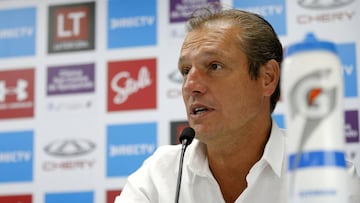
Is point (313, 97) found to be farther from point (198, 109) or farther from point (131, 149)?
point (131, 149)

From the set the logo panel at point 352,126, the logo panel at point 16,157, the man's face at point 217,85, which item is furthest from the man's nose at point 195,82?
the logo panel at point 16,157

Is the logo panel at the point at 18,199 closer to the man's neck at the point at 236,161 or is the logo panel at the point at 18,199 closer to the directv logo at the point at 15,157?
the directv logo at the point at 15,157

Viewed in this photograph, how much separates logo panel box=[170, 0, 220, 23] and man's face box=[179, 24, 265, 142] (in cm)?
126

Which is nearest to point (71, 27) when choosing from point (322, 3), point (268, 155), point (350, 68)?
point (322, 3)

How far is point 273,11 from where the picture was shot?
2.81 metres

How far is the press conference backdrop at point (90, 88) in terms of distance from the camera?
113 inches

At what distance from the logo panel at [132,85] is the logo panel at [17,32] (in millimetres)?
507

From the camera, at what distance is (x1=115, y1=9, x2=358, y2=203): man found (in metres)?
1.56

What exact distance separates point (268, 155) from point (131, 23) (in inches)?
64.1

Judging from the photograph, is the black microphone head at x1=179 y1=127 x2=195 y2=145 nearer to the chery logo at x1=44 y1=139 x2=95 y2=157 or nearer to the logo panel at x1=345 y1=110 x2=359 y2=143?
the logo panel at x1=345 y1=110 x2=359 y2=143

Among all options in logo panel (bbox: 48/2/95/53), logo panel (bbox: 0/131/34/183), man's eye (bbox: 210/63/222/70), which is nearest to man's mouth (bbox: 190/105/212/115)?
man's eye (bbox: 210/63/222/70)

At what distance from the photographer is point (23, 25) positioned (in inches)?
126

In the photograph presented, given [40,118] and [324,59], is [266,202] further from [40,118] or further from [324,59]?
[40,118]

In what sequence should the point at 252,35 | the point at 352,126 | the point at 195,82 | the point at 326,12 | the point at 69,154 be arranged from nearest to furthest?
1. the point at 195,82
2. the point at 252,35
3. the point at 352,126
4. the point at 326,12
5. the point at 69,154
